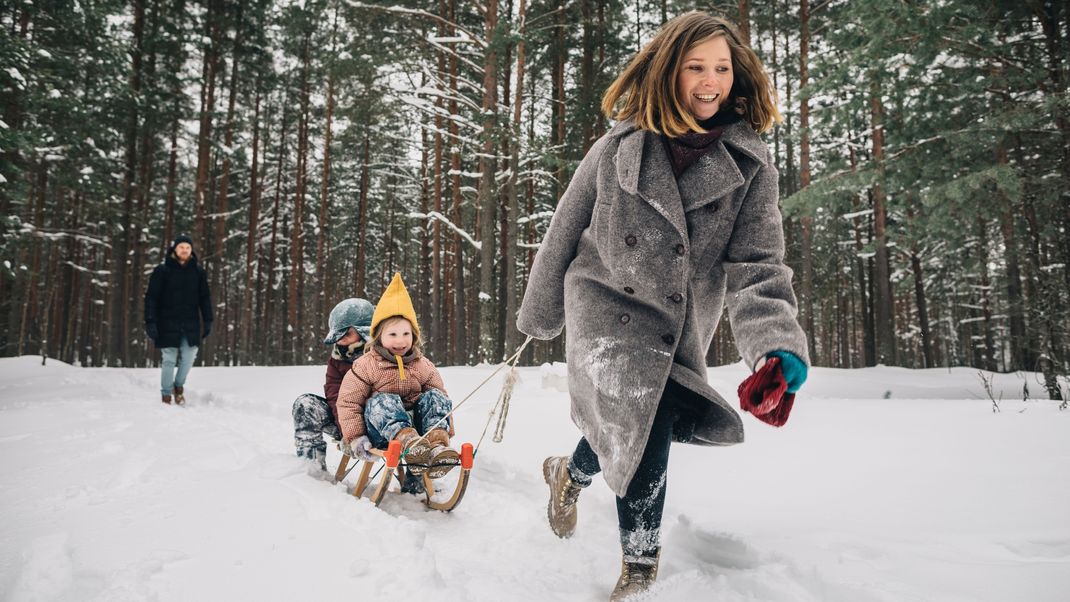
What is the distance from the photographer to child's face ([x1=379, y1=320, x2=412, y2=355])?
11.3 feet

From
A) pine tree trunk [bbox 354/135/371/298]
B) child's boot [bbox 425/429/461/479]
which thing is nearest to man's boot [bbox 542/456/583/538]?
child's boot [bbox 425/429/461/479]

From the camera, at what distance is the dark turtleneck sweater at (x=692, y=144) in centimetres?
182

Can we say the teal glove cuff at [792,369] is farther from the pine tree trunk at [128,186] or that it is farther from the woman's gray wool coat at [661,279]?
the pine tree trunk at [128,186]

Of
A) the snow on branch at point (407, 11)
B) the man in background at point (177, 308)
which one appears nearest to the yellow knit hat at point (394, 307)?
the man in background at point (177, 308)

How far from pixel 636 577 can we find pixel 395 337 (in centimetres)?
219

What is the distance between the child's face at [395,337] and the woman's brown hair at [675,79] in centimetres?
207

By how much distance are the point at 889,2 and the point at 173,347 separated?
10.7 meters

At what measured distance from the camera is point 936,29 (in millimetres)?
7277

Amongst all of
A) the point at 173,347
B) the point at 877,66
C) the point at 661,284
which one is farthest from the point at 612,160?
the point at 877,66

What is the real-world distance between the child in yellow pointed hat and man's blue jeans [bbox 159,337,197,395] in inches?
198

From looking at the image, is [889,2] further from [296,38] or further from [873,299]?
[296,38]

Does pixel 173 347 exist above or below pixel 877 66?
below

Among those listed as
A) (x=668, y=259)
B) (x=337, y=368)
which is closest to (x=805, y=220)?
(x=337, y=368)

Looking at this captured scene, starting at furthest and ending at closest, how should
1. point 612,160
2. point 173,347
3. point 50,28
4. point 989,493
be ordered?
point 50,28
point 173,347
point 989,493
point 612,160
